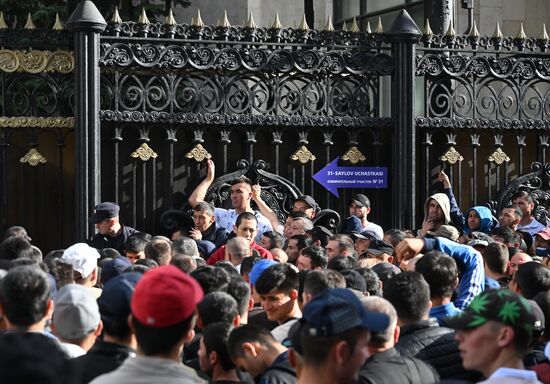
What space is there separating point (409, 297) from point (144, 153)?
728 centimetres

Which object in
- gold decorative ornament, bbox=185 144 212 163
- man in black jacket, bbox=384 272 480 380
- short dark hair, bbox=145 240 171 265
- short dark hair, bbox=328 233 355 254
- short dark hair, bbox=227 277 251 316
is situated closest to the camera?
man in black jacket, bbox=384 272 480 380

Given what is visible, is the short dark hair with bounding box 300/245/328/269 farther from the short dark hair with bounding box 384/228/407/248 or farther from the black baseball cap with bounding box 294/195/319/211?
the black baseball cap with bounding box 294/195/319/211

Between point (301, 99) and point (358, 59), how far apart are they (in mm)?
813

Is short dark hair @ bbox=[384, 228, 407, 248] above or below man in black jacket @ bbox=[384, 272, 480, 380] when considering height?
above

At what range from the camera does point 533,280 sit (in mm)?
7781

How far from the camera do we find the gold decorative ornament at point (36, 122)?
13.1 meters

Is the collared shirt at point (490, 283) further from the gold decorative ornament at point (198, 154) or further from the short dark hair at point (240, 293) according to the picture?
the gold decorative ornament at point (198, 154)

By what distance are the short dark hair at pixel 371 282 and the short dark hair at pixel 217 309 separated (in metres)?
1.57

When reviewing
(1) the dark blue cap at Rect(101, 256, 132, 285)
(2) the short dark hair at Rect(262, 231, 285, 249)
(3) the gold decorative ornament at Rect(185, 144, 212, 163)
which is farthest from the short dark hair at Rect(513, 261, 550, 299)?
(3) the gold decorative ornament at Rect(185, 144, 212, 163)

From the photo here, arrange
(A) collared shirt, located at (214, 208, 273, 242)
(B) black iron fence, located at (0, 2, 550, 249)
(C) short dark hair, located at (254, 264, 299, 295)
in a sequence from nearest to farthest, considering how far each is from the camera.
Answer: (C) short dark hair, located at (254, 264, 299, 295), (A) collared shirt, located at (214, 208, 273, 242), (B) black iron fence, located at (0, 2, 550, 249)

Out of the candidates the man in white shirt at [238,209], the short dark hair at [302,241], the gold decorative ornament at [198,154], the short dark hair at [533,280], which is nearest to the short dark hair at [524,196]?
the man in white shirt at [238,209]

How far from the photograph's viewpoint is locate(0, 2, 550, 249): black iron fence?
13.2 meters

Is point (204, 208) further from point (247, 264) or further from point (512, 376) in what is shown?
point (512, 376)

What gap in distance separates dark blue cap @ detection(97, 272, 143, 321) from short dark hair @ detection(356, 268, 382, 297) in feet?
8.61
